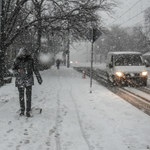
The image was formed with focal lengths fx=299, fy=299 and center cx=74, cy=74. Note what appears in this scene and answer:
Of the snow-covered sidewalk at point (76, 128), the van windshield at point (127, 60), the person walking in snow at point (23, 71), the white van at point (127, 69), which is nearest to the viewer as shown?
the snow-covered sidewalk at point (76, 128)

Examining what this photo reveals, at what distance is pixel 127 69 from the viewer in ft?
54.6

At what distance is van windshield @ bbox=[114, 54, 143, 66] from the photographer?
17219mm

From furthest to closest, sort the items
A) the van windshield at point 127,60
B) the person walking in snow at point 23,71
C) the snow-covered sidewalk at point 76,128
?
the van windshield at point 127,60 < the person walking in snow at point 23,71 < the snow-covered sidewalk at point 76,128

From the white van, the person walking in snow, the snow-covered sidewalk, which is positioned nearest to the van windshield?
the white van

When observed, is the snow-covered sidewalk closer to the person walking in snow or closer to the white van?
the person walking in snow

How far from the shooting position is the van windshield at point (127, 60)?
17219mm

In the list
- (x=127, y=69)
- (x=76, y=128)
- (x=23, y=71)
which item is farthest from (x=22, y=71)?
(x=127, y=69)

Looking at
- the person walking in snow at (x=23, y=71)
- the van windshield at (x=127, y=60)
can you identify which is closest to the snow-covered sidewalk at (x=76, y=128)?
the person walking in snow at (x=23, y=71)

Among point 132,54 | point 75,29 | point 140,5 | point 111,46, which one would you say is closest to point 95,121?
point 132,54

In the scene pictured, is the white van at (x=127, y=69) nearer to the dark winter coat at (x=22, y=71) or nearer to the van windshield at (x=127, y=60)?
the van windshield at (x=127, y=60)

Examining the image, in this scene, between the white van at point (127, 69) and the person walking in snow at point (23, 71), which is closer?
the person walking in snow at point (23, 71)

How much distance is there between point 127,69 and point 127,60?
95cm

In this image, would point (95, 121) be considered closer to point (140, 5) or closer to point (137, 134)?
point (137, 134)

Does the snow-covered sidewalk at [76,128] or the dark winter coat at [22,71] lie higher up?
the dark winter coat at [22,71]
